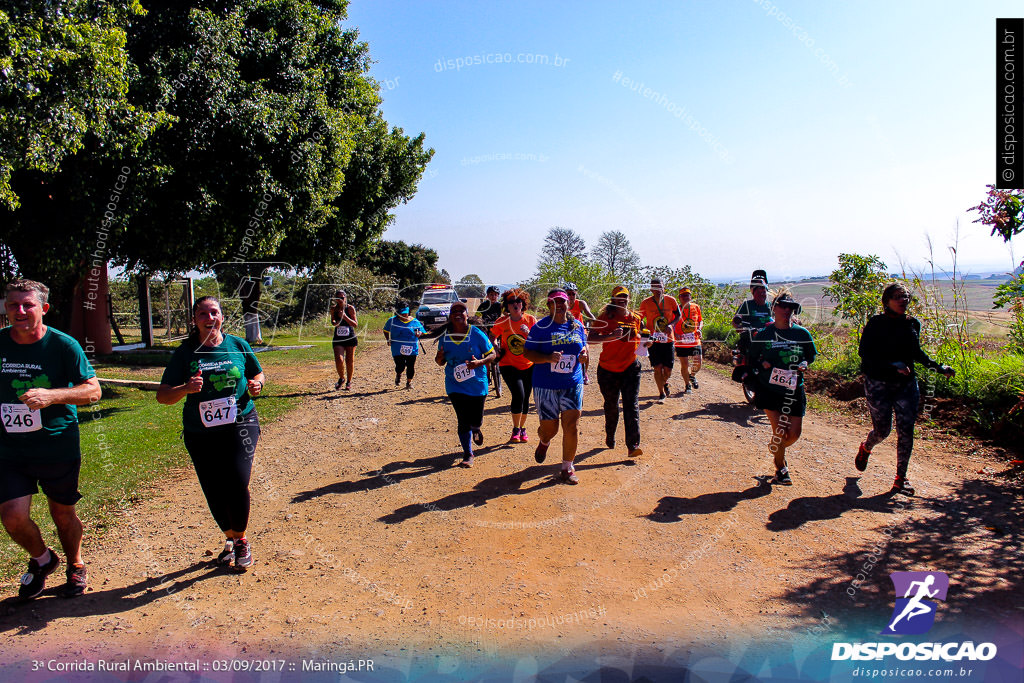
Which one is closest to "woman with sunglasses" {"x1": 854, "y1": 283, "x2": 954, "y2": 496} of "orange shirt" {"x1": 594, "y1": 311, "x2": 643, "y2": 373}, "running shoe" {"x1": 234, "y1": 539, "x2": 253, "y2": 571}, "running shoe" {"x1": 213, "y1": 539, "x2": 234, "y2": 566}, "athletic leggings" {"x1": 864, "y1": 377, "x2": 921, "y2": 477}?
"athletic leggings" {"x1": 864, "y1": 377, "x2": 921, "y2": 477}

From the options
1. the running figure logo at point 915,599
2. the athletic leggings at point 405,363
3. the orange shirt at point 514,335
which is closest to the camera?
the running figure logo at point 915,599

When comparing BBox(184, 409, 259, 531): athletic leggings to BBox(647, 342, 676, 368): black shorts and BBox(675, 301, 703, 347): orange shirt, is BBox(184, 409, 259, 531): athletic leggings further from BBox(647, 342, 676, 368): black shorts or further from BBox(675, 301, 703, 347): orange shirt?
BBox(675, 301, 703, 347): orange shirt

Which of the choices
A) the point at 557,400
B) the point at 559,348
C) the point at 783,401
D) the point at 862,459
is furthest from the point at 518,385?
the point at 862,459

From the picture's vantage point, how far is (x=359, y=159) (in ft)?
67.9

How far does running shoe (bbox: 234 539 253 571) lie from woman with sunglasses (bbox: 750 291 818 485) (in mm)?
4977

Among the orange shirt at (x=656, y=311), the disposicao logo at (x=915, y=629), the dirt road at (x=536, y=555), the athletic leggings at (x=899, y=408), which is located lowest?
the disposicao logo at (x=915, y=629)

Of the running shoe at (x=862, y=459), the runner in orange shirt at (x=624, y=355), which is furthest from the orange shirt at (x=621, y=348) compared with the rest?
the running shoe at (x=862, y=459)

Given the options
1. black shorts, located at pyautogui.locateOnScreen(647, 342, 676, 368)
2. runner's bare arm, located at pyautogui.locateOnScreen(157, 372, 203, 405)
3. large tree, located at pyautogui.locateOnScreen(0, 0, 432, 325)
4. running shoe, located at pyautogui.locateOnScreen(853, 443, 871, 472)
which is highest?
large tree, located at pyautogui.locateOnScreen(0, 0, 432, 325)

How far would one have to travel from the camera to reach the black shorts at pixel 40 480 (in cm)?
422

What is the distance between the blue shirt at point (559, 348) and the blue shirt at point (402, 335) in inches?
240

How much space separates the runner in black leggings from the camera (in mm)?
4609

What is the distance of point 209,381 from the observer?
4.64 m

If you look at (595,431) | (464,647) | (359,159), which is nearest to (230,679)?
(464,647)

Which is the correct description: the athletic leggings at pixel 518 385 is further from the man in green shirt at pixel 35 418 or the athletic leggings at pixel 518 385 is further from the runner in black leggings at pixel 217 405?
the man in green shirt at pixel 35 418
